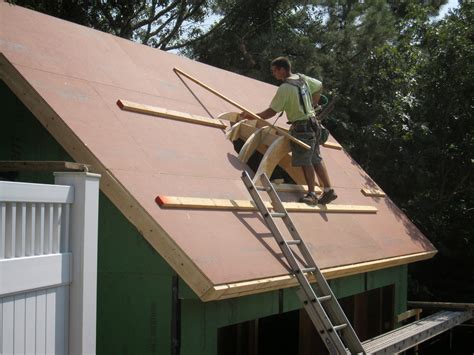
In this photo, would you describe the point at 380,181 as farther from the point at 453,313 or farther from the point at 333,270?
the point at 333,270

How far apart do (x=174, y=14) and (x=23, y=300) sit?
14.5 m

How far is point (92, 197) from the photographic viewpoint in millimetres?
4246

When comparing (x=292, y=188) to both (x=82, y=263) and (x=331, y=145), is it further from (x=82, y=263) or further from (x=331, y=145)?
(x=82, y=263)

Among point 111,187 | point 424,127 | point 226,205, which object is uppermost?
point 424,127

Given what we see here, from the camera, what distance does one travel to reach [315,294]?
5.36 m

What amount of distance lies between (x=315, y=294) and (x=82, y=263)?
2062 mm

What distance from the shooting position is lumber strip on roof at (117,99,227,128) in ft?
19.4

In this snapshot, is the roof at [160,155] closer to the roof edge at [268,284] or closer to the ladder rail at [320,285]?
the roof edge at [268,284]

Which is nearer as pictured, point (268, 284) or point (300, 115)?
point (268, 284)

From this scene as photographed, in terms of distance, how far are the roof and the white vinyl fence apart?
2.15ft

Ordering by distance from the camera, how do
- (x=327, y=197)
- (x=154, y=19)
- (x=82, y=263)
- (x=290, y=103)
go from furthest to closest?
(x=154, y=19), (x=327, y=197), (x=290, y=103), (x=82, y=263)

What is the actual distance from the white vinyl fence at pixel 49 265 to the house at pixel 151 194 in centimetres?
66

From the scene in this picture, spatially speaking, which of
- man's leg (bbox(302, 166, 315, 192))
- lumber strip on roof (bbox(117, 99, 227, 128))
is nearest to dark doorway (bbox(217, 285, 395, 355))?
man's leg (bbox(302, 166, 315, 192))

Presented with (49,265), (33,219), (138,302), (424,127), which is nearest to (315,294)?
(138,302)
